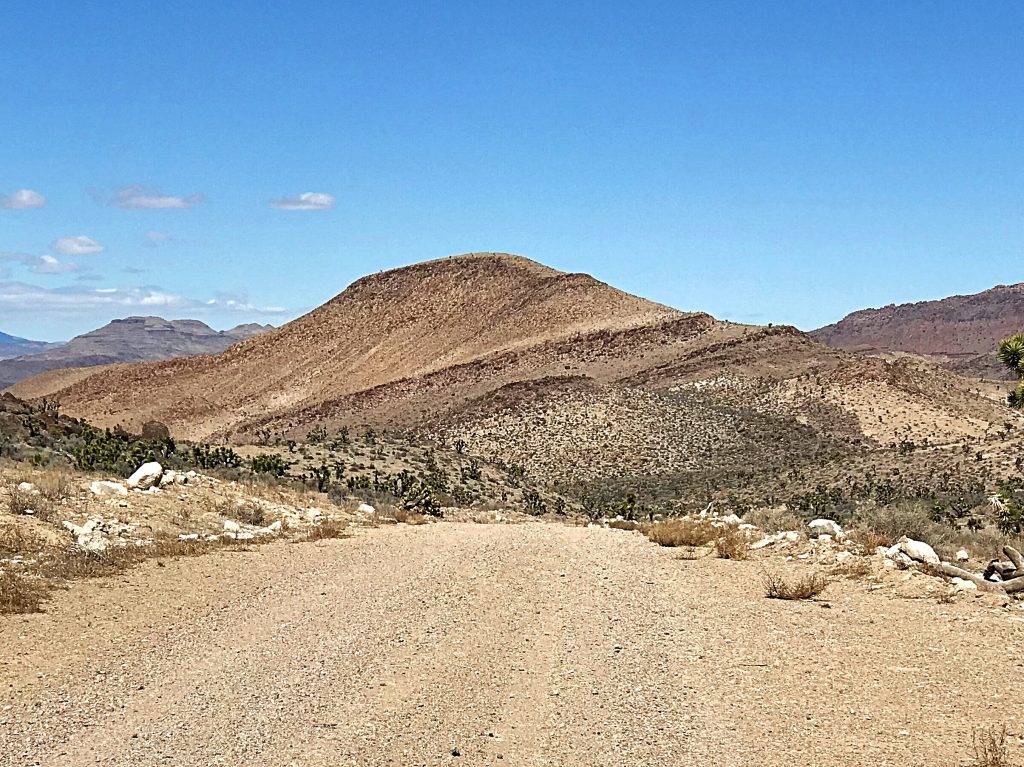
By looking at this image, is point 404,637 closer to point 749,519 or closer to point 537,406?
point 749,519

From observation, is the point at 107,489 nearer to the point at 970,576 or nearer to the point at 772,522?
the point at 772,522

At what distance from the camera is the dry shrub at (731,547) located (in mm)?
14681

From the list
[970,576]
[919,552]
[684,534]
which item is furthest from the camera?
[684,534]

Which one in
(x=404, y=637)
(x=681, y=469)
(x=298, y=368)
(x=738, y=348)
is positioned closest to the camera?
(x=404, y=637)

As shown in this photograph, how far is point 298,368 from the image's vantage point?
101 meters

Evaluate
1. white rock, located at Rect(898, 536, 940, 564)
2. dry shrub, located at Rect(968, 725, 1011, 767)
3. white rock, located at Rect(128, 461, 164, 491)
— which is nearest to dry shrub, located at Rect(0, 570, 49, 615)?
white rock, located at Rect(128, 461, 164, 491)

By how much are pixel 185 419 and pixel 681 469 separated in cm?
5870

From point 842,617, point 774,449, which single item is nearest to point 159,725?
point 842,617

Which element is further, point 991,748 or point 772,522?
point 772,522

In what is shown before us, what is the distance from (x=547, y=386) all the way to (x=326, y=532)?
44937 millimetres

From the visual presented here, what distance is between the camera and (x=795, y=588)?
11.6 meters

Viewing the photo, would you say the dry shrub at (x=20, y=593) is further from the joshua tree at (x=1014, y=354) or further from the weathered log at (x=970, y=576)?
the joshua tree at (x=1014, y=354)

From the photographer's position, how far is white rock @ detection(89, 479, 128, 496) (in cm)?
1580

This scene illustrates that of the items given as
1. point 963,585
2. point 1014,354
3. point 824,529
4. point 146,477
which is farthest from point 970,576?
point 1014,354
